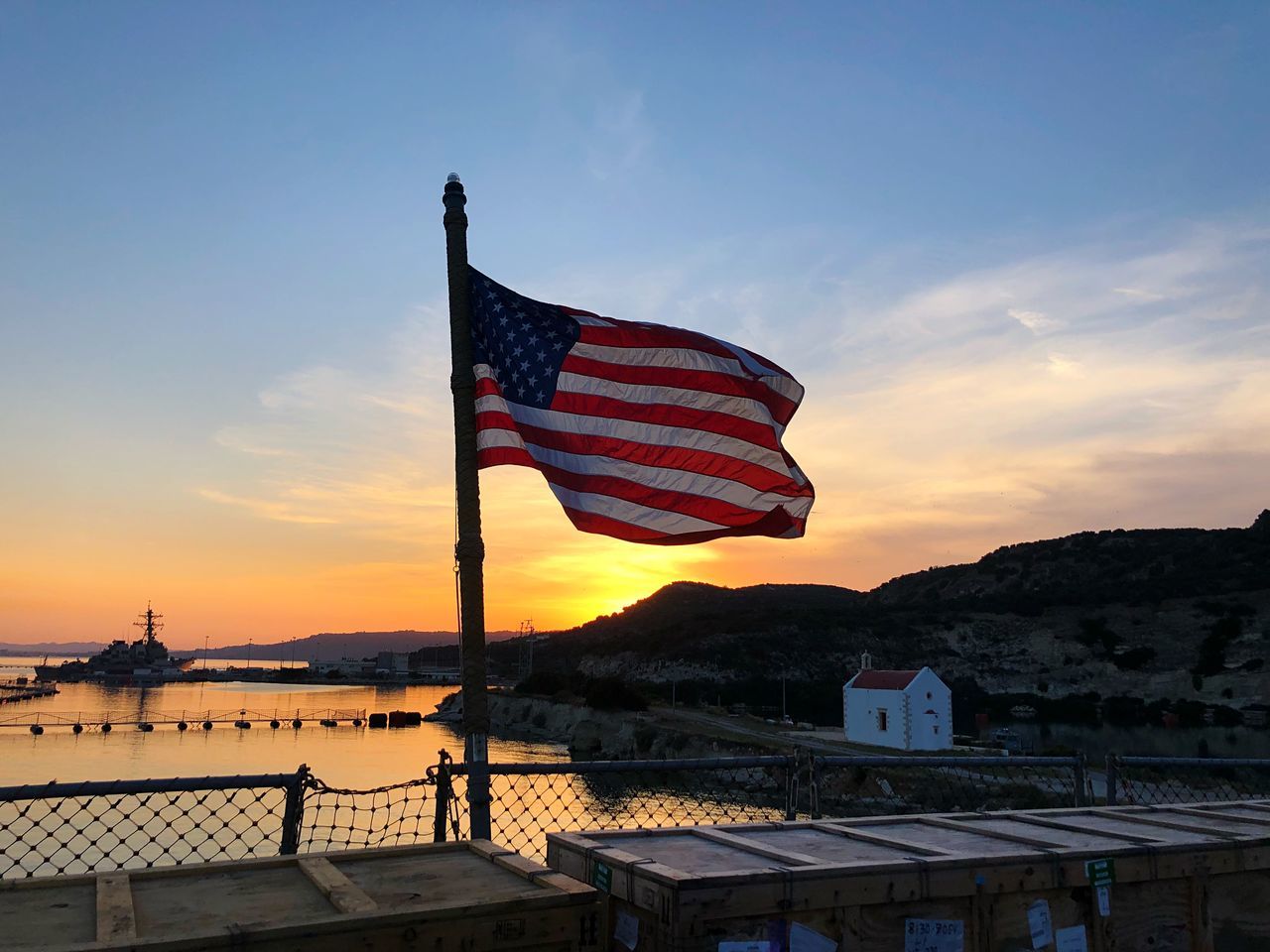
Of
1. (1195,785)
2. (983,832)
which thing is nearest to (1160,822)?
(983,832)

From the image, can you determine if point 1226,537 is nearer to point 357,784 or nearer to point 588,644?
point 588,644

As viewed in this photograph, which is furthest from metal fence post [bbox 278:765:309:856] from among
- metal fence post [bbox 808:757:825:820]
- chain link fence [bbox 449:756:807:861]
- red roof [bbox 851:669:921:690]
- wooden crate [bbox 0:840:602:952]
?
red roof [bbox 851:669:921:690]

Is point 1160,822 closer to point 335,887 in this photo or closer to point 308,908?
point 335,887

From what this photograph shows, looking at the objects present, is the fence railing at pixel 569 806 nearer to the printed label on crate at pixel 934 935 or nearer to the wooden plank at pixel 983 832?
the wooden plank at pixel 983 832

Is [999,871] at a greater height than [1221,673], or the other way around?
[999,871]

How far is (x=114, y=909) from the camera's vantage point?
3.41 m

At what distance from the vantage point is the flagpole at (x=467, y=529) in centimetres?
631

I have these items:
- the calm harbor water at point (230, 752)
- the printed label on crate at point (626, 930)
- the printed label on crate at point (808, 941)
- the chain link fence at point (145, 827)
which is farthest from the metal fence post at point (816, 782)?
the calm harbor water at point (230, 752)

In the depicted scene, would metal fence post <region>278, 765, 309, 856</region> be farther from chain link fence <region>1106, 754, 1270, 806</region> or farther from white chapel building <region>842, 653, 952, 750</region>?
white chapel building <region>842, 653, 952, 750</region>

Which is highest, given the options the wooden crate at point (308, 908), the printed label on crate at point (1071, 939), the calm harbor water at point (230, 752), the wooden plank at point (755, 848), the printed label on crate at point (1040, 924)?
the wooden crate at point (308, 908)

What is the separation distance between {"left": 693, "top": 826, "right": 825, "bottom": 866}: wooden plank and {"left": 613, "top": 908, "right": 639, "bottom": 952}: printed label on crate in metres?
0.74

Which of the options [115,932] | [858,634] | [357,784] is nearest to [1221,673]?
[858,634]

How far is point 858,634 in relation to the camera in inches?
4808

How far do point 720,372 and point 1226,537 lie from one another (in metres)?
170
